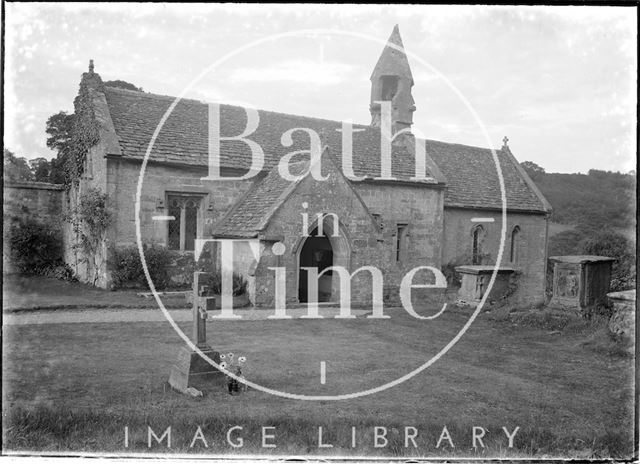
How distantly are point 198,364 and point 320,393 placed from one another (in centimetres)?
165

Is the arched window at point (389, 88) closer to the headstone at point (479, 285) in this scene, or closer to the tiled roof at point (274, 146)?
the tiled roof at point (274, 146)

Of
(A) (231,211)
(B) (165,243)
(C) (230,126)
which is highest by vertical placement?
(C) (230,126)

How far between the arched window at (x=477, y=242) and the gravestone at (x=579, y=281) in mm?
8858

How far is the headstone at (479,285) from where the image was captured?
1353cm

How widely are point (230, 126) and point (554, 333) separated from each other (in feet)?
41.1

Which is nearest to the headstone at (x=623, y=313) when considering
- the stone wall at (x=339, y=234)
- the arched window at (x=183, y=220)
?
the stone wall at (x=339, y=234)

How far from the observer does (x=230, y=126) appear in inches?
675

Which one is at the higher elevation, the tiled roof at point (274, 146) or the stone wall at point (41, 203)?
the tiled roof at point (274, 146)

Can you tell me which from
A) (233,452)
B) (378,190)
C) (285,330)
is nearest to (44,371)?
(233,452)

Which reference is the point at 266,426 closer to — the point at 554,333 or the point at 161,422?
the point at 161,422

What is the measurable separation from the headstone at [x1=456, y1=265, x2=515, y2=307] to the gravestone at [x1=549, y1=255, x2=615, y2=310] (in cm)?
174

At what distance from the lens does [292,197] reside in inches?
504

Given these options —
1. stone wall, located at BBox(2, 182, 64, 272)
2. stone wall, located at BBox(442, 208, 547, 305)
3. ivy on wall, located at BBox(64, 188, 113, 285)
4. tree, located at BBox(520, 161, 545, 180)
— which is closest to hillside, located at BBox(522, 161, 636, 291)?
stone wall, located at BBox(442, 208, 547, 305)

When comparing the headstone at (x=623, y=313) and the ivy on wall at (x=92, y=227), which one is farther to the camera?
the ivy on wall at (x=92, y=227)
